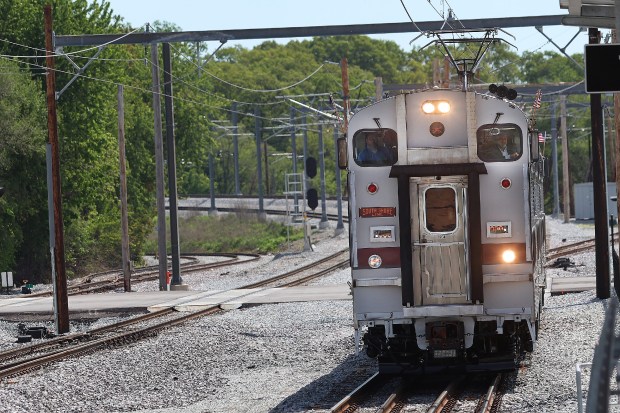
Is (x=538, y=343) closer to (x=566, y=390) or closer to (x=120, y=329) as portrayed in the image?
(x=566, y=390)

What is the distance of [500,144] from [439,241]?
1.44 meters

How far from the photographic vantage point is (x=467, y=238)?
15.4 metres

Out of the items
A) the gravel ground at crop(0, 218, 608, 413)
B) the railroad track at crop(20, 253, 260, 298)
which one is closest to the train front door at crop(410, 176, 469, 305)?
the gravel ground at crop(0, 218, 608, 413)

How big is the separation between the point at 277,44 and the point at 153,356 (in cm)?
16948

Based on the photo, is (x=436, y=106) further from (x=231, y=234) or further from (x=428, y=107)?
(x=231, y=234)

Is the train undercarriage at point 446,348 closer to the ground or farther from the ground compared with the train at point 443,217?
closer to the ground

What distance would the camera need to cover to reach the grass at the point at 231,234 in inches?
2756

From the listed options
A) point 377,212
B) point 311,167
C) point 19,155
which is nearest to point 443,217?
point 377,212

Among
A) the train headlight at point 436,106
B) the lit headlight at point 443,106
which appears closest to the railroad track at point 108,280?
the train headlight at point 436,106

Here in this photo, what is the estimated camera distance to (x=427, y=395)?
15.2 metres

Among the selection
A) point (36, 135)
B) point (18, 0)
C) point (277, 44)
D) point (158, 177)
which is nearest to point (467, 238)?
point (158, 177)

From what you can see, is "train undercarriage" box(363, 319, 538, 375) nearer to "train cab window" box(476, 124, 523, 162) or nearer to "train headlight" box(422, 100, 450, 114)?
"train cab window" box(476, 124, 523, 162)

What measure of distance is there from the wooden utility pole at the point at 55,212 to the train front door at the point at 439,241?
466 inches

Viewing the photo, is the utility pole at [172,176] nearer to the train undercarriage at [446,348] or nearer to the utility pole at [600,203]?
the utility pole at [600,203]
